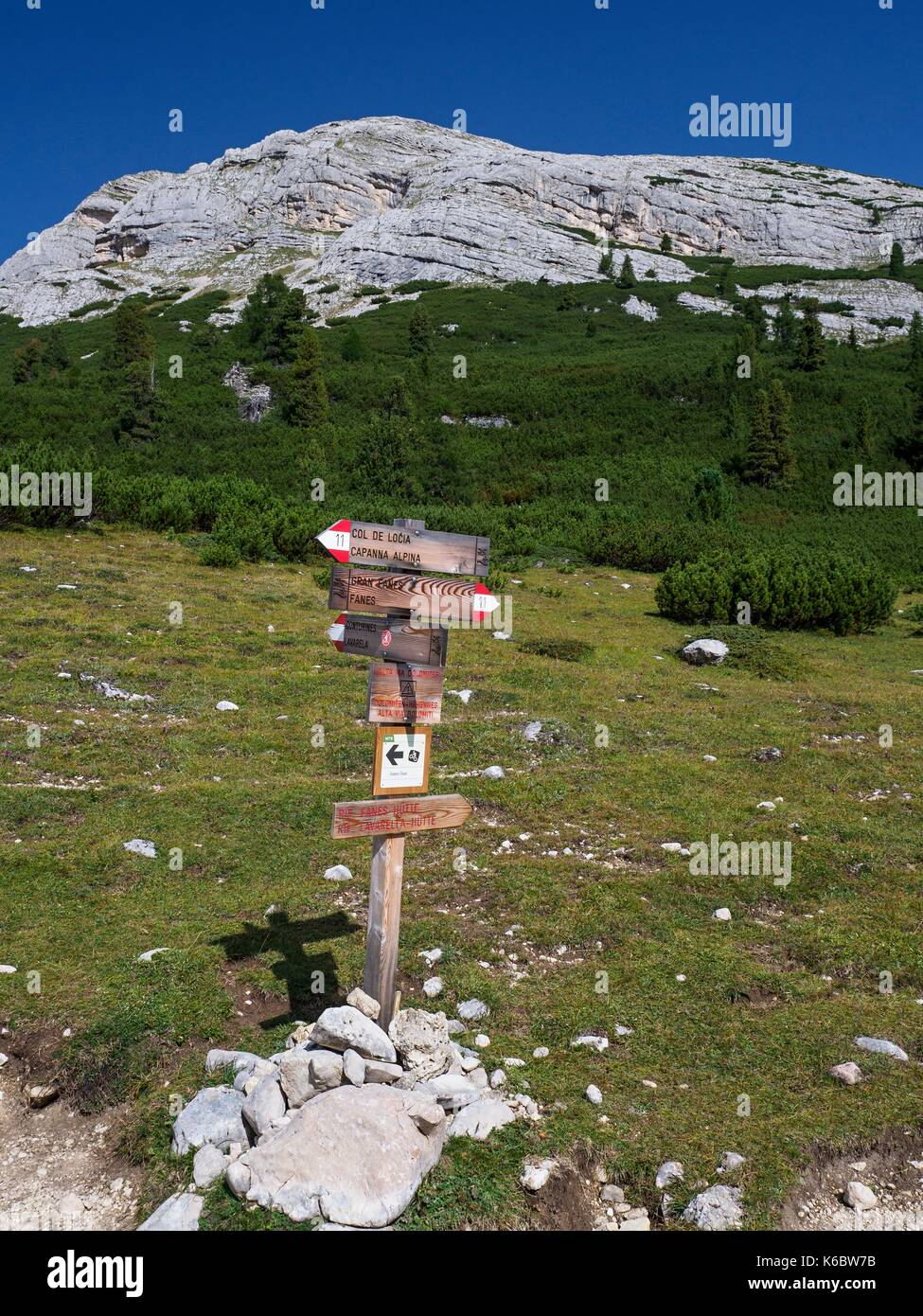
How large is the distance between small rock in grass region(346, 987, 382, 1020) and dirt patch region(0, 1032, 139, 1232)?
4.69 feet

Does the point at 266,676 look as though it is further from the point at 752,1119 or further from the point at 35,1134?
the point at 752,1119

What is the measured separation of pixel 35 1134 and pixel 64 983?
126 cm

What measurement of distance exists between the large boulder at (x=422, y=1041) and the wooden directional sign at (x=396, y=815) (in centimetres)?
119

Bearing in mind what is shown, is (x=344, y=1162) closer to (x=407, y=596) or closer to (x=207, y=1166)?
(x=207, y=1166)

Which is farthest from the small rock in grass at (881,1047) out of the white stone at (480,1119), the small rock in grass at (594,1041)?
the white stone at (480,1119)

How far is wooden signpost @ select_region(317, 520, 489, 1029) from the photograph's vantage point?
17.1 ft

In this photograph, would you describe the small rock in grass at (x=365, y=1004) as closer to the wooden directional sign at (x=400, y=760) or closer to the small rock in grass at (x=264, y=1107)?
the small rock in grass at (x=264, y=1107)

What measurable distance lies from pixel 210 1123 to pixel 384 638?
2.90 m

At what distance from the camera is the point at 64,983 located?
5945 millimetres

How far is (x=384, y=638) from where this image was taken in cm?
533

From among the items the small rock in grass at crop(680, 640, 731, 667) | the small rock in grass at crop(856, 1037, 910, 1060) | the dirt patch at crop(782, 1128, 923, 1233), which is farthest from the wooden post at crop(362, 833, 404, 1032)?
the small rock in grass at crop(680, 640, 731, 667)

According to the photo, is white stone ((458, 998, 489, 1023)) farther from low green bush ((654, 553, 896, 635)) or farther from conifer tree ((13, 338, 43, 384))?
conifer tree ((13, 338, 43, 384))

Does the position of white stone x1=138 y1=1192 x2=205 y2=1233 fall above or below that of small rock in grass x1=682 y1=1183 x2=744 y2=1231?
above

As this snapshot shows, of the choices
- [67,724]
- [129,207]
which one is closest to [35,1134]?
[67,724]
